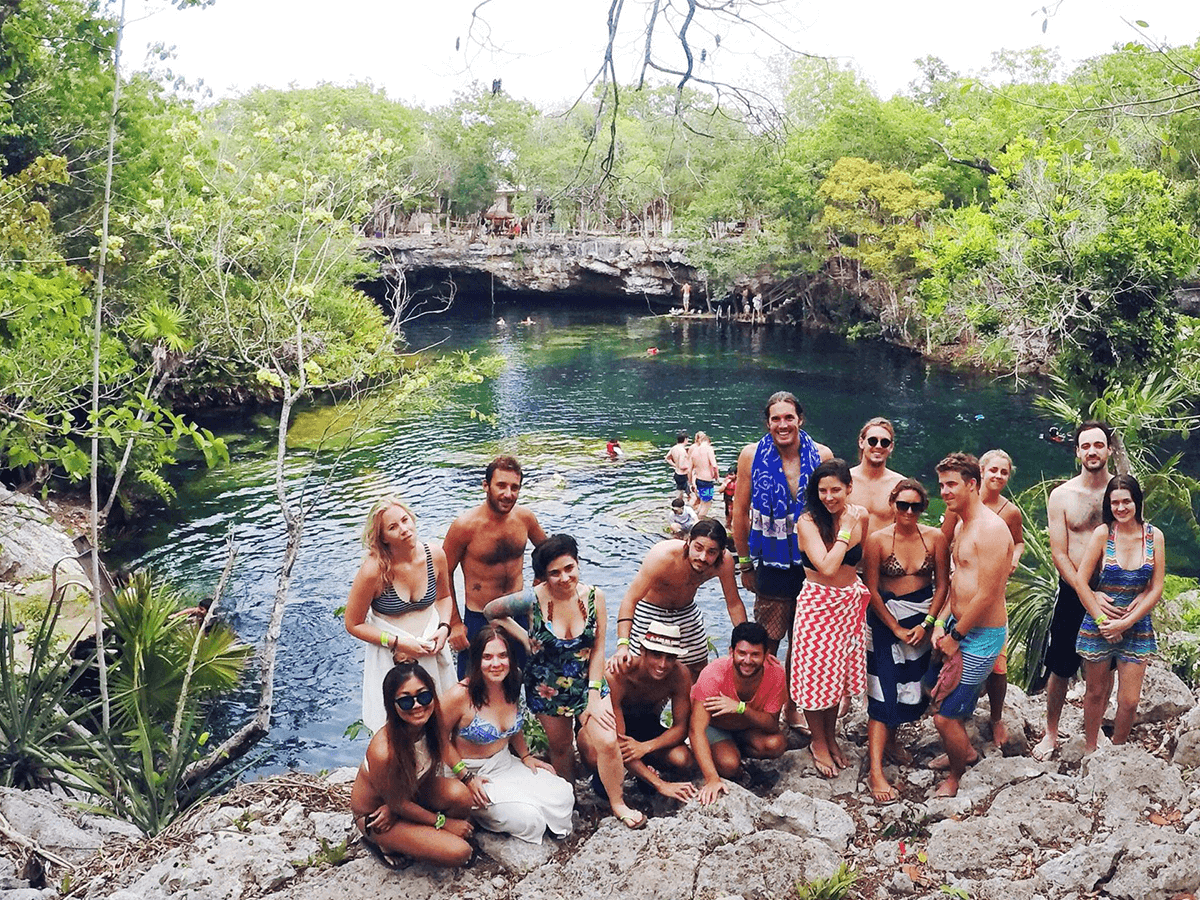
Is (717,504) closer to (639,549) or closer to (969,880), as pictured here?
(639,549)

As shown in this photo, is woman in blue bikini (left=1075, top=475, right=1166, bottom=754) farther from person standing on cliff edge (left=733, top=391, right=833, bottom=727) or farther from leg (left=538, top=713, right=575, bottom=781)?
leg (left=538, top=713, right=575, bottom=781)

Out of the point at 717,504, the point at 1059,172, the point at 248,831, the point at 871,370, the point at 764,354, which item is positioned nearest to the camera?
the point at 248,831

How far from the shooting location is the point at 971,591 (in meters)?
5.12

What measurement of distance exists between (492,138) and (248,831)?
171 ft

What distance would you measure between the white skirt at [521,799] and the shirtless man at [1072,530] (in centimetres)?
273

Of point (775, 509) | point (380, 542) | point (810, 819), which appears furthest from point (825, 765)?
point (380, 542)

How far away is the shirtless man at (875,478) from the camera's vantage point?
5801 millimetres

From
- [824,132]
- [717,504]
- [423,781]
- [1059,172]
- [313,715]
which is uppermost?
[824,132]

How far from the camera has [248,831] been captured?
5.41 metres

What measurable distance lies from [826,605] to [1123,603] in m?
1.57

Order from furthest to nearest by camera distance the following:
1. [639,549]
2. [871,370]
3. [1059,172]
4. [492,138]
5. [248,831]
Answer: [492,138] < [871,370] < [1059,172] < [639,549] < [248,831]

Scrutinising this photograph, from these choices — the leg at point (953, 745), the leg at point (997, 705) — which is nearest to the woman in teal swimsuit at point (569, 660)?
the leg at point (953, 745)

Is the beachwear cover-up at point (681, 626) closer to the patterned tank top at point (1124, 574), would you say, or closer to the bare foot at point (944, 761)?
the bare foot at point (944, 761)

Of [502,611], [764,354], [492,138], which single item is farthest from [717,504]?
[492,138]
